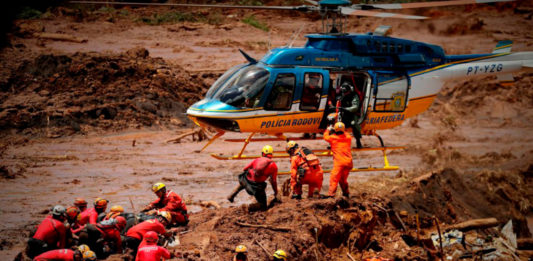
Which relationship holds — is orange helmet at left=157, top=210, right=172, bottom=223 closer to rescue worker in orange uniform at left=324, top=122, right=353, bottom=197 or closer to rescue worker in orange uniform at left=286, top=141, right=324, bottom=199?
rescue worker in orange uniform at left=286, top=141, right=324, bottom=199

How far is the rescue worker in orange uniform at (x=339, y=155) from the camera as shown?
38.7 feet

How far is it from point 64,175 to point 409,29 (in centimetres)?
1789

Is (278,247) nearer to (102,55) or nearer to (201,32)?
(102,55)

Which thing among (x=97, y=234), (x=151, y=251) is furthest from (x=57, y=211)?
(x=151, y=251)

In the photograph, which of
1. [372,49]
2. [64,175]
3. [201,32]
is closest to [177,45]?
[201,32]

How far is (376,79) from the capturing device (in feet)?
45.6

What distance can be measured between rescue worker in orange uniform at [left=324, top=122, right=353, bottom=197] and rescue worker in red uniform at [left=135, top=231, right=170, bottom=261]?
432 centimetres

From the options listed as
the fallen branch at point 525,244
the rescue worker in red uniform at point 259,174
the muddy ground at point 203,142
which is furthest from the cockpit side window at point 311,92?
the fallen branch at point 525,244

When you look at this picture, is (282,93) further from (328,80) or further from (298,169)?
(298,169)

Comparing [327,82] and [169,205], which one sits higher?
[327,82]

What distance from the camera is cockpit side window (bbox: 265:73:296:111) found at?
12805 millimetres

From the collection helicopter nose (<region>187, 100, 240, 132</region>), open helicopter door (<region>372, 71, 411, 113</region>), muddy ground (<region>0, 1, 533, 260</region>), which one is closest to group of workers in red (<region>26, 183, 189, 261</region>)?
muddy ground (<region>0, 1, 533, 260</region>)

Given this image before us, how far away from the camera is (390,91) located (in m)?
14.2

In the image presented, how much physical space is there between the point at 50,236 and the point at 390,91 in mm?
8930
